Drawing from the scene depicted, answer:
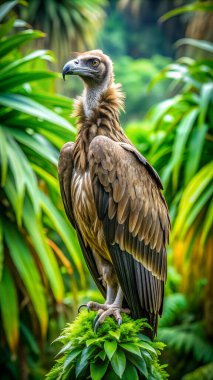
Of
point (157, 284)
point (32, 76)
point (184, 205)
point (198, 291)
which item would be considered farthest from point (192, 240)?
point (157, 284)

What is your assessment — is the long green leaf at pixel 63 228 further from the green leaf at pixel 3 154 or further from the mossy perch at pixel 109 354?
the mossy perch at pixel 109 354

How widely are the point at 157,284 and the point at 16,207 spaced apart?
2.02 m

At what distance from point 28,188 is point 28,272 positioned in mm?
707

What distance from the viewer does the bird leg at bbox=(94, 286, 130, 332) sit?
3.29 metres

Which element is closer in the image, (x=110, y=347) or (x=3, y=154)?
(x=110, y=347)

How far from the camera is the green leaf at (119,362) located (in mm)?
3006

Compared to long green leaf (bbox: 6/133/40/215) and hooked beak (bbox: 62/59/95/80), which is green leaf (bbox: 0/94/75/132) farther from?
hooked beak (bbox: 62/59/95/80)

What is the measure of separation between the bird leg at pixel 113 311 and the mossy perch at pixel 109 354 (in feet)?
0.09

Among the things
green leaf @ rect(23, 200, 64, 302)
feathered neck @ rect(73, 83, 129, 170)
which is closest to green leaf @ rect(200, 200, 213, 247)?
green leaf @ rect(23, 200, 64, 302)

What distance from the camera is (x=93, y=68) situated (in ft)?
12.1

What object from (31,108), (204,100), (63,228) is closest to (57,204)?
(63,228)

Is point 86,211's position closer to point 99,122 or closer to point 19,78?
point 99,122

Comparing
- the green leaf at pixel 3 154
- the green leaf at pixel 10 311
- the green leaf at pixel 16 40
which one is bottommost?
the green leaf at pixel 10 311

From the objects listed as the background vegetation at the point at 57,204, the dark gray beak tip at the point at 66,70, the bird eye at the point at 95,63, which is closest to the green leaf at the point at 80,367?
the dark gray beak tip at the point at 66,70
